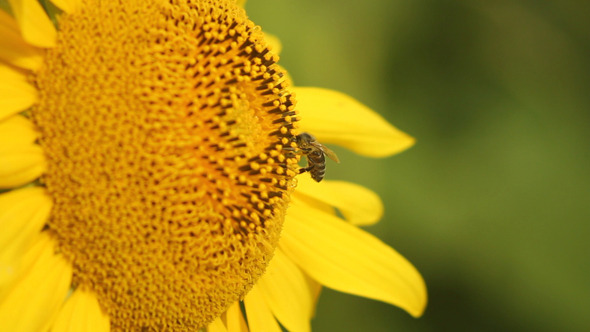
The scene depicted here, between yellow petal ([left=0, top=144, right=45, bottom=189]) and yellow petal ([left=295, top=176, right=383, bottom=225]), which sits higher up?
yellow petal ([left=0, top=144, right=45, bottom=189])

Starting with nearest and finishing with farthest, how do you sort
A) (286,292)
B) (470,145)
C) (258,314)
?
(258,314) < (286,292) < (470,145)

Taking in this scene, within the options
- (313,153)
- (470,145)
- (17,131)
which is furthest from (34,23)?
(470,145)

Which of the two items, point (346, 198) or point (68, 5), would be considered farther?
point (346, 198)

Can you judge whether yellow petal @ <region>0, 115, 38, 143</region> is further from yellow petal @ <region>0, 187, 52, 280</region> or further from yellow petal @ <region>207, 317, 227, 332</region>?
yellow petal @ <region>207, 317, 227, 332</region>

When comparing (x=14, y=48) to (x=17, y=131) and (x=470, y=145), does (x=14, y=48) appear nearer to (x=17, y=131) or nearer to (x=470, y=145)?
(x=17, y=131)

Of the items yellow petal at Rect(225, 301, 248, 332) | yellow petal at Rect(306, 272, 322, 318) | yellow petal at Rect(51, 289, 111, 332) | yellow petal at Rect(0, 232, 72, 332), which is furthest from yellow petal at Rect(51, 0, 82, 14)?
yellow petal at Rect(306, 272, 322, 318)

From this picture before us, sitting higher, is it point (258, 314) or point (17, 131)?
point (17, 131)
